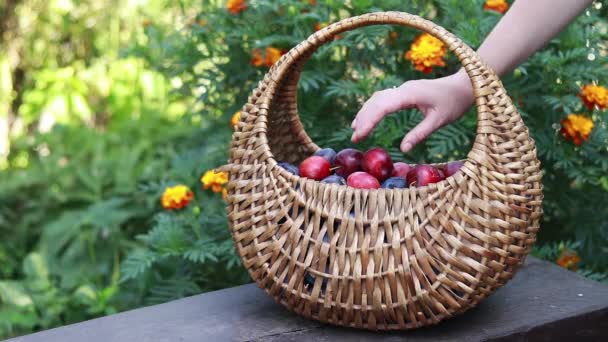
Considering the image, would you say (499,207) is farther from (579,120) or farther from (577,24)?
(577,24)

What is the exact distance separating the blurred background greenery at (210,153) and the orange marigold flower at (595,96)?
3 centimetres

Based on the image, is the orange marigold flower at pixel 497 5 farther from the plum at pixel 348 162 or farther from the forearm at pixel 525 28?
the plum at pixel 348 162

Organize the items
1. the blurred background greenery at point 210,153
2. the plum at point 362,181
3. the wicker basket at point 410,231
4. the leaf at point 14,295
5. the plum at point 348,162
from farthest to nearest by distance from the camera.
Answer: the leaf at point 14,295 < the blurred background greenery at point 210,153 < the plum at point 348,162 < the plum at point 362,181 < the wicker basket at point 410,231

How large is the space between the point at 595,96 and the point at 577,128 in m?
0.10

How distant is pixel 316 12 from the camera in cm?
216

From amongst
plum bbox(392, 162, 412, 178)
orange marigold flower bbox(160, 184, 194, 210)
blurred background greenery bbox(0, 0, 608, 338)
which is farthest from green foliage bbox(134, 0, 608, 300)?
plum bbox(392, 162, 412, 178)

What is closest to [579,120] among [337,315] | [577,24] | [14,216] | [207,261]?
[577,24]

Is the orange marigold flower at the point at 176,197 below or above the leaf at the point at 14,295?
above

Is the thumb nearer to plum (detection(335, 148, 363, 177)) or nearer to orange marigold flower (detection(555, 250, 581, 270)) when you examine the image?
plum (detection(335, 148, 363, 177))

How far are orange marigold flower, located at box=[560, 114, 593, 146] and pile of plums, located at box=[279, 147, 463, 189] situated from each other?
0.66 metres

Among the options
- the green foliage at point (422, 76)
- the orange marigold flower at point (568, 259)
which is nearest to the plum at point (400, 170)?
the green foliage at point (422, 76)

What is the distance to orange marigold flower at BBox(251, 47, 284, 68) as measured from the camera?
2178mm

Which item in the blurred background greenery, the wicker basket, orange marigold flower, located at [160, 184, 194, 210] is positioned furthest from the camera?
orange marigold flower, located at [160, 184, 194, 210]

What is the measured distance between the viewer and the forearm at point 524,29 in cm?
148
